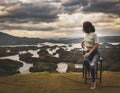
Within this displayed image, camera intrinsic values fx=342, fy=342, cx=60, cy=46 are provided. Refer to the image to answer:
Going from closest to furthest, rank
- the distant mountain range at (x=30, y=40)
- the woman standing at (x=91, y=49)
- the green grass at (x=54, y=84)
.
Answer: the woman standing at (x=91, y=49) < the green grass at (x=54, y=84) < the distant mountain range at (x=30, y=40)

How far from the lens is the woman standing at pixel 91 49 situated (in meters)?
6.03

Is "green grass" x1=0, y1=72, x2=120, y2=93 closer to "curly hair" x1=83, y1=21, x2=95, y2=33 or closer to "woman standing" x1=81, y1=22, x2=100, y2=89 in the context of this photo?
"woman standing" x1=81, y1=22, x2=100, y2=89

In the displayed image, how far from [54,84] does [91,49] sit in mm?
1151

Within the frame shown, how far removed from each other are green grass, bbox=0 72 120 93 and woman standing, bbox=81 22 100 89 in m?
0.32

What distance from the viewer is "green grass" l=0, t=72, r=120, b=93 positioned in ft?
20.2

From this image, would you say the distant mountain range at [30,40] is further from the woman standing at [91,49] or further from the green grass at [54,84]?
the woman standing at [91,49]

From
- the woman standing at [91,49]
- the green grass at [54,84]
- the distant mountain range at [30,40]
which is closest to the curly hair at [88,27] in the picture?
the woman standing at [91,49]

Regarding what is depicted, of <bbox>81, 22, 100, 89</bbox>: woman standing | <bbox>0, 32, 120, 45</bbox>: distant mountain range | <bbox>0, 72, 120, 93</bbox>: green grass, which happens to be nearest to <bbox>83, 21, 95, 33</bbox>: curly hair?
<bbox>81, 22, 100, 89</bbox>: woman standing

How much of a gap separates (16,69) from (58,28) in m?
1.78

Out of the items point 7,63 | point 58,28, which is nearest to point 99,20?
point 58,28

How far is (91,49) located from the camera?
6.06m

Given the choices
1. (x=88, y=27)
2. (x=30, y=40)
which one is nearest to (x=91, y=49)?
(x=88, y=27)

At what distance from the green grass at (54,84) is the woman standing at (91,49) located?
321 mm

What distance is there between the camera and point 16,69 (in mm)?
9266
